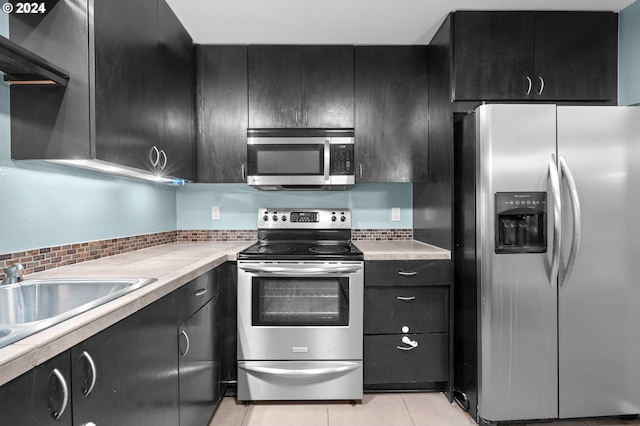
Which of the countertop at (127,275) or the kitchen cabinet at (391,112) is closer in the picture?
the countertop at (127,275)

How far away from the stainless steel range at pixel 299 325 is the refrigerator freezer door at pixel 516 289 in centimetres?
73

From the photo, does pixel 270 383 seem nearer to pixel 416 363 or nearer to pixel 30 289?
pixel 416 363

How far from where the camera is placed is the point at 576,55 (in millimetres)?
2215

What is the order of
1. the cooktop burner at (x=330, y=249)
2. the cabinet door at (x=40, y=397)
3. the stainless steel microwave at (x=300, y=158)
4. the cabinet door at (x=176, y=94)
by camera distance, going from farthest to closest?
the stainless steel microwave at (x=300, y=158), the cooktop burner at (x=330, y=249), the cabinet door at (x=176, y=94), the cabinet door at (x=40, y=397)

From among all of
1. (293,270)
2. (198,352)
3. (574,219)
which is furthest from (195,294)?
(574,219)

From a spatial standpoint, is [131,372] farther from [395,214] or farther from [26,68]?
[395,214]

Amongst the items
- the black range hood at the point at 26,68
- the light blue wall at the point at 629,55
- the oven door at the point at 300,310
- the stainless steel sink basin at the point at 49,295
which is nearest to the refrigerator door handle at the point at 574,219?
the light blue wall at the point at 629,55

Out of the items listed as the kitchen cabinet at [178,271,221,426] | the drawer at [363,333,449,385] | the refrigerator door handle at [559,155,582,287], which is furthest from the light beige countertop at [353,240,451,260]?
the kitchen cabinet at [178,271,221,426]

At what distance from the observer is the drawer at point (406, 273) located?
2240 mm

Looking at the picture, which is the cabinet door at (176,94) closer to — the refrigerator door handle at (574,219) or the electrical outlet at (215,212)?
the electrical outlet at (215,212)

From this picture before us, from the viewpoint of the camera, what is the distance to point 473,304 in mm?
2025

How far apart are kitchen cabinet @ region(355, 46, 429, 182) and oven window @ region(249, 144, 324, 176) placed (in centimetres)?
29

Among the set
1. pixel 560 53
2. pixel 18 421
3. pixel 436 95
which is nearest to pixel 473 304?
pixel 436 95

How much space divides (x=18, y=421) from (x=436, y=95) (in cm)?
247
